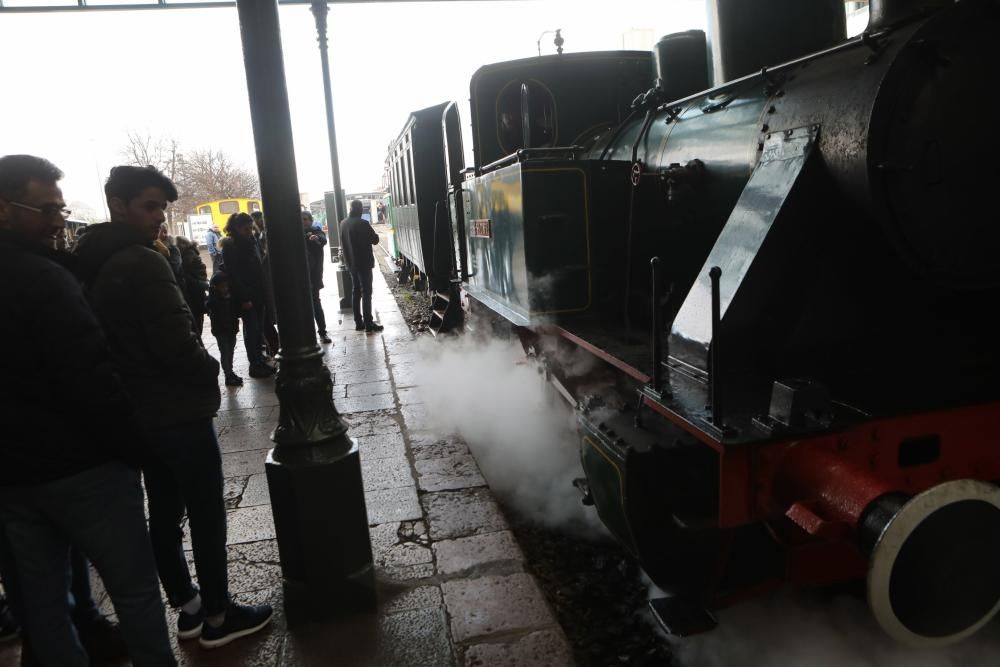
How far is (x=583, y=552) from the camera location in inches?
135

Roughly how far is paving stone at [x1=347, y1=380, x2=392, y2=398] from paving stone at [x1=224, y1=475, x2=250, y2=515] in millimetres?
1982

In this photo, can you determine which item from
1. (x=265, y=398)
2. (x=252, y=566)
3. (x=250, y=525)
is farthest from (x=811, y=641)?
(x=265, y=398)

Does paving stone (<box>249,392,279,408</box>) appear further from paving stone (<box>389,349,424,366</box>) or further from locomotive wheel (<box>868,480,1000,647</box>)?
locomotive wheel (<box>868,480,1000,647</box>)

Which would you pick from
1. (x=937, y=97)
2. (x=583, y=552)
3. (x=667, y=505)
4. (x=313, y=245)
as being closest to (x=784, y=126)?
(x=937, y=97)

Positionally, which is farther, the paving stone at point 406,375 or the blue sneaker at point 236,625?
the paving stone at point 406,375

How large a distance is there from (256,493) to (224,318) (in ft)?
9.73

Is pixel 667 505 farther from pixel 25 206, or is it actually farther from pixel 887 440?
pixel 25 206

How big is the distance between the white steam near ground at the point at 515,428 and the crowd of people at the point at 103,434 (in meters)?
1.75

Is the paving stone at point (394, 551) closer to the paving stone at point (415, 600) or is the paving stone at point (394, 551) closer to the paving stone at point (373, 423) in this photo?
the paving stone at point (415, 600)

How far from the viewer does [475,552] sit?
3.21m

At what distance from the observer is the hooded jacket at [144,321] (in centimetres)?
218

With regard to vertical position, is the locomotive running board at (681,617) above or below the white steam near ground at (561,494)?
above

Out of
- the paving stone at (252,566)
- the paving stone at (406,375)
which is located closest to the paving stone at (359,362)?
the paving stone at (406,375)

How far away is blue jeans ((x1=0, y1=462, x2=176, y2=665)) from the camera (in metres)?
1.86
